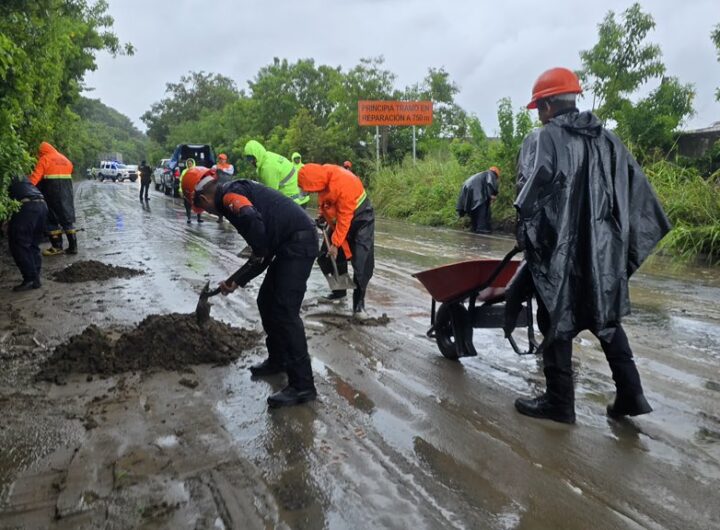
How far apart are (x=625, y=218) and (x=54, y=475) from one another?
3.35 metres

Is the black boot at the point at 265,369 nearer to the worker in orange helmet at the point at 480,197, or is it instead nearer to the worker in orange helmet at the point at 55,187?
the worker in orange helmet at the point at 55,187

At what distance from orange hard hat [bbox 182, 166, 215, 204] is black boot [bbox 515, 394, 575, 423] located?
254 centimetres

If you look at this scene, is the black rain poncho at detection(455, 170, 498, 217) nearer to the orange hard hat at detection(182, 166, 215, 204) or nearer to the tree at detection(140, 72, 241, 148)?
the orange hard hat at detection(182, 166, 215, 204)

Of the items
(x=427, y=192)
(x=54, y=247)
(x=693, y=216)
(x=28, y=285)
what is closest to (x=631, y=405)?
(x=28, y=285)

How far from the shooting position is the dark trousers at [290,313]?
4.00m

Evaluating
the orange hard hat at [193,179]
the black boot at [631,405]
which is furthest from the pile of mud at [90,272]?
the black boot at [631,405]

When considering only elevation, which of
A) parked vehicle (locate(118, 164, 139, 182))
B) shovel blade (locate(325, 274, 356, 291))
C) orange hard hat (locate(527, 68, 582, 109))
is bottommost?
parked vehicle (locate(118, 164, 139, 182))

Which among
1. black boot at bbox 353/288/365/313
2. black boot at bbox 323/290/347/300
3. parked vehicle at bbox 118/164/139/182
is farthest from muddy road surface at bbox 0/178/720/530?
parked vehicle at bbox 118/164/139/182

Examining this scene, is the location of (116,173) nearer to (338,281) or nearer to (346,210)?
(338,281)

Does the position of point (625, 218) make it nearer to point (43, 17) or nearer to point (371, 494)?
point (371, 494)

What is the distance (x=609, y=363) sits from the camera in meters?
3.57

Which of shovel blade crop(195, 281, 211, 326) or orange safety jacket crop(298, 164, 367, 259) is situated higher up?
orange safety jacket crop(298, 164, 367, 259)

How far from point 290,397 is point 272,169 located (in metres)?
5.04

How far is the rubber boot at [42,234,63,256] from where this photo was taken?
10555 mm
